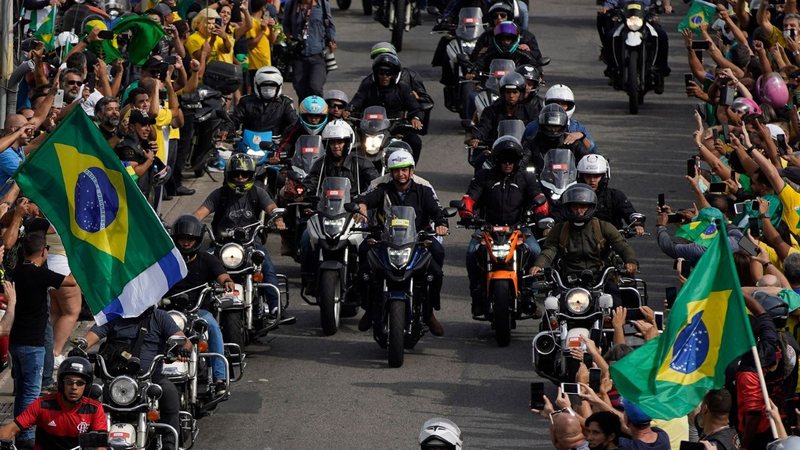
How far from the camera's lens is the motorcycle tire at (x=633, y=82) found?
30.2 metres

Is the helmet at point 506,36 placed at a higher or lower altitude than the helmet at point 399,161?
lower

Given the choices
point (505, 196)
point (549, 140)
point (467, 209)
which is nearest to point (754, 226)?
point (467, 209)

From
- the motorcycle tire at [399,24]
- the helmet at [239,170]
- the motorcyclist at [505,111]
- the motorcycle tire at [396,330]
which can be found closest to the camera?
the motorcycle tire at [396,330]

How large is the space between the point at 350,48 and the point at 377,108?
1166cm

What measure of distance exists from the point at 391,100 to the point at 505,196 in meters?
4.33

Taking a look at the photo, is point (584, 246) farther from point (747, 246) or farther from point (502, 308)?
point (747, 246)

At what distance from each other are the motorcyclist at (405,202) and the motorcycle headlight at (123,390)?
474cm

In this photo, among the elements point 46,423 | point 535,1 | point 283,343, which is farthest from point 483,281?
point 535,1

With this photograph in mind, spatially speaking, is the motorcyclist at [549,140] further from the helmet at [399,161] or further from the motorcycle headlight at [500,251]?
the motorcycle headlight at [500,251]

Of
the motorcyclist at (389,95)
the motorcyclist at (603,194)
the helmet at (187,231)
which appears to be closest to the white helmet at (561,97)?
the motorcyclist at (389,95)

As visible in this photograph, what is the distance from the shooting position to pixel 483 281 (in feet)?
71.2

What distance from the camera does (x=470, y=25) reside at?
3044 centimetres

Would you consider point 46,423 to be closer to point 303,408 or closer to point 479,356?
point 303,408

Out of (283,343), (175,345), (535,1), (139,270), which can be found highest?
(139,270)
